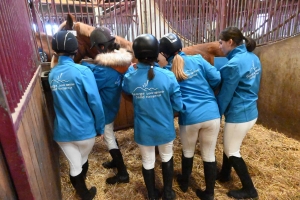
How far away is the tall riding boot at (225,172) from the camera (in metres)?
2.41

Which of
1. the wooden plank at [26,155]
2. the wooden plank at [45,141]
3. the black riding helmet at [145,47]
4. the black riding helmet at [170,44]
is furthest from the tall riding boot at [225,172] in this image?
the wooden plank at [26,155]

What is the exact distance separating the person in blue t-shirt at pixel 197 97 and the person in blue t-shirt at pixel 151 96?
0.15 meters

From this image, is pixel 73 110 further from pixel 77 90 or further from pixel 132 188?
pixel 132 188

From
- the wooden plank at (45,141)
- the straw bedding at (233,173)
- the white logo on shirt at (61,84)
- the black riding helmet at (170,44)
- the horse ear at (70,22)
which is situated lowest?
the straw bedding at (233,173)

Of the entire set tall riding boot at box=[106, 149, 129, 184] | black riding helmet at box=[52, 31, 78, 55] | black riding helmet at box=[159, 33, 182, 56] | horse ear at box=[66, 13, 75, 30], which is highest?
horse ear at box=[66, 13, 75, 30]

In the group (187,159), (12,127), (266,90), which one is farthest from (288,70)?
(12,127)

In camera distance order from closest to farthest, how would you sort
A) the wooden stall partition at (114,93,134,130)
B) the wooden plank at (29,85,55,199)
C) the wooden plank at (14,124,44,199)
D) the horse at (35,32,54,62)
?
the wooden plank at (14,124,44,199) → the wooden plank at (29,85,55,199) → the horse at (35,32,54,62) → the wooden stall partition at (114,93,134,130)

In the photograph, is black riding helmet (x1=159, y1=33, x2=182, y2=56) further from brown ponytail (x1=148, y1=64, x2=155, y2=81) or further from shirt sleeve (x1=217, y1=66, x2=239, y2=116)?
shirt sleeve (x1=217, y1=66, x2=239, y2=116)

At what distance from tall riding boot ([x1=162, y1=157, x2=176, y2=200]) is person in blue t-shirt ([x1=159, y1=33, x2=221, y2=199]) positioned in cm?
30

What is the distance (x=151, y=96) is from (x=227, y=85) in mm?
750

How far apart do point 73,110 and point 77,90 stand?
179 millimetres

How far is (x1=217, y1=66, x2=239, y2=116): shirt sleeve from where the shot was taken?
6.40 ft

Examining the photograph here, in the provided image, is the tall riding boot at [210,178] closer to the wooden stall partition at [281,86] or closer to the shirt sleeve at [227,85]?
the shirt sleeve at [227,85]

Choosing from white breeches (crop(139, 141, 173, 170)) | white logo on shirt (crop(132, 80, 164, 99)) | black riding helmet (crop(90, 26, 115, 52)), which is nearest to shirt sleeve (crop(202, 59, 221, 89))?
white logo on shirt (crop(132, 80, 164, 99))
